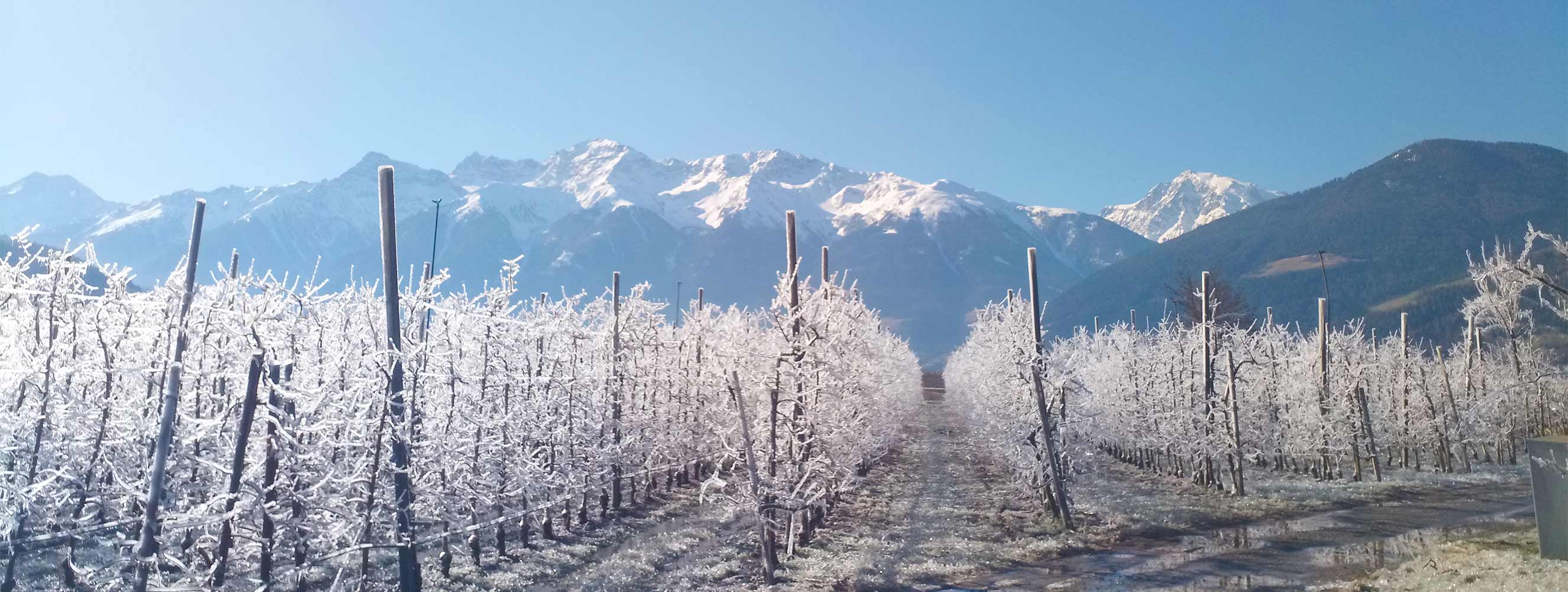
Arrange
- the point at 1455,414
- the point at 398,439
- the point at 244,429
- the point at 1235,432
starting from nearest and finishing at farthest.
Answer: the point at 244,429, the point at 398,439, the point at 1235,432, the point at 1455,414

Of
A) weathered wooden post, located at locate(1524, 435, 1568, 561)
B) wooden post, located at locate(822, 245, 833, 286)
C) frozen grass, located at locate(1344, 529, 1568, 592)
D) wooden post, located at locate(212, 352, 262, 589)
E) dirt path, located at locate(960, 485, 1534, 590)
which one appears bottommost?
dirt path, located at locate(960, 485, 1534, 590)

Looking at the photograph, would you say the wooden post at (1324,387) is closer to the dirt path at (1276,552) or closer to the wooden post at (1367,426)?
the wooden post at (1367,426)

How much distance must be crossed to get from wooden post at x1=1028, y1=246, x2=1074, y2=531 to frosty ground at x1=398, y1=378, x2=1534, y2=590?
2.67ft

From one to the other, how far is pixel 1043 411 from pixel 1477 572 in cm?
918

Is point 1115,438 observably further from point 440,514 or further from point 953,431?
point 440,514

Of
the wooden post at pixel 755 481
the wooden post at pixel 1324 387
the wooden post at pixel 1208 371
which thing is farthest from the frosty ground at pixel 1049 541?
the wooden post at pixel 1324 387

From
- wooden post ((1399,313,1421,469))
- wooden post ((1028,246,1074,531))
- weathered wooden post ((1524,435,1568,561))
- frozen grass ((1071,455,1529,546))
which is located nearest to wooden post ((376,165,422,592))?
wooden post ((1028,246,1074,531))

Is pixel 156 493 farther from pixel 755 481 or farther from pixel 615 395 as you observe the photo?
pixel 615 395

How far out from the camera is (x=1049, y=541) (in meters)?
21.0

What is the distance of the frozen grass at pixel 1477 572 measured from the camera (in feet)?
44.9

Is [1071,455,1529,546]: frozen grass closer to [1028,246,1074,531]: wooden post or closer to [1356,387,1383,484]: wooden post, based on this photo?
[1356,387,1383,484]: wooden post

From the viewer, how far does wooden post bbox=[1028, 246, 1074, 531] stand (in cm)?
2156

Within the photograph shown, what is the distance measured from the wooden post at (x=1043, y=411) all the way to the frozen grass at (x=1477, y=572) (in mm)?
7338

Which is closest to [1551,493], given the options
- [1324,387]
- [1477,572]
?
[1477,572]
